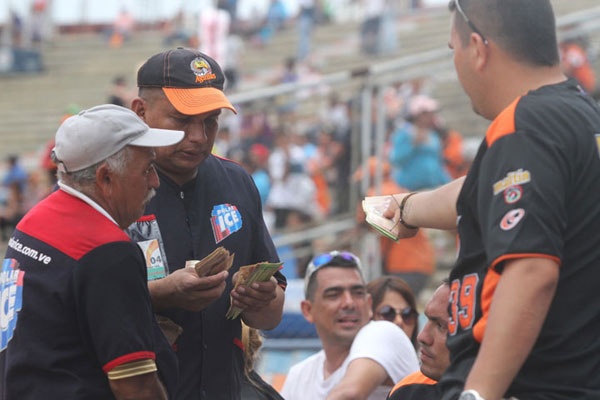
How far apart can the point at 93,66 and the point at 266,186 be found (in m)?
18.0

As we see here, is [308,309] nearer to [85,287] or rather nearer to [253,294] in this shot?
[253,294]

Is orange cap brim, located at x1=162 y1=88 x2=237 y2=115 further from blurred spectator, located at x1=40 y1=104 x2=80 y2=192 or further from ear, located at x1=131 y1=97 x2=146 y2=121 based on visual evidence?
blurred spectator, located at x1=40 y1=104 x2=80 y2=192

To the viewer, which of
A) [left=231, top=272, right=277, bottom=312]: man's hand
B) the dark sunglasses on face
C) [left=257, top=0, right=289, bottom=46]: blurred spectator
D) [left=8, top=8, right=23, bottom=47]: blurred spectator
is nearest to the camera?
[left=231, top=272, right=277, bottom=312]: man's hand

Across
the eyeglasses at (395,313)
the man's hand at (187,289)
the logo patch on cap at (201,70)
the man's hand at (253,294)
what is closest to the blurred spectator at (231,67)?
the eyeglasses at (395,313)

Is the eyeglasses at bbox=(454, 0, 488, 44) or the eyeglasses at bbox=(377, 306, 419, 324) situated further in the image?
the eyeglasses at bbox=(377, 306, 419, 324)

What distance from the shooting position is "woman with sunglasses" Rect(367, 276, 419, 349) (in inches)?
239

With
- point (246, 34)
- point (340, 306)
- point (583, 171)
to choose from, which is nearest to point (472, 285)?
point (583, 171)

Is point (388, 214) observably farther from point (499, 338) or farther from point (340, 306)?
point (340, 306)

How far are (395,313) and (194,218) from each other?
239cm

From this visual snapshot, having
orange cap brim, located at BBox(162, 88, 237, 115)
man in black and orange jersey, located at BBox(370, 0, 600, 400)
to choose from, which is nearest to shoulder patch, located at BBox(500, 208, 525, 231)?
man in black and orange jersey, located at BBox(370, 0, 600, 400)

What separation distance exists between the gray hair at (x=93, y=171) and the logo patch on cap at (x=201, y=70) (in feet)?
2.11

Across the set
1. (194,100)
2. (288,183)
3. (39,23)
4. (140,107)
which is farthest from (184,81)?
(39,23)

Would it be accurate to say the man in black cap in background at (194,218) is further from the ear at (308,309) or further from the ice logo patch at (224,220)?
the ear at (308,309)

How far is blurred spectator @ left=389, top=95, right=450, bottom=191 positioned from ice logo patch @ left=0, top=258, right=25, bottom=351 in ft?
23.6
